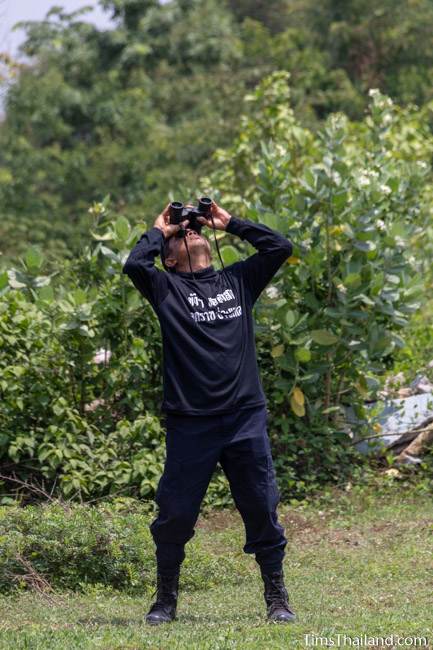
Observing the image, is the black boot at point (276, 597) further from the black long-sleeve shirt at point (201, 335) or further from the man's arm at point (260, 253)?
the man's arm at point (260, 253)

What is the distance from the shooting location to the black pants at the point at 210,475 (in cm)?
506

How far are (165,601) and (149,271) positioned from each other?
4.84ft

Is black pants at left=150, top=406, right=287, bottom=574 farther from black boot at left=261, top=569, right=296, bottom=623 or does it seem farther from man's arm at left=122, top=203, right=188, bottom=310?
man's arm at left=122, top=203, right=188, bottom=310

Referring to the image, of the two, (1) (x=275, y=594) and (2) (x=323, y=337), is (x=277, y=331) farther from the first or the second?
(1) (x=275, y=594)

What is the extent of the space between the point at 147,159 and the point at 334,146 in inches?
541

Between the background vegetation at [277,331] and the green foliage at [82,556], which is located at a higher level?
the background vegetation at [277,331]

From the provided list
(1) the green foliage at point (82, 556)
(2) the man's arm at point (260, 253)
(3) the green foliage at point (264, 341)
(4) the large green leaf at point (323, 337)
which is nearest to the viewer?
(2) the man's arm at point (260, 253)

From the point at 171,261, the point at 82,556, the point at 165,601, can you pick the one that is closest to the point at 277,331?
the point at 82,556

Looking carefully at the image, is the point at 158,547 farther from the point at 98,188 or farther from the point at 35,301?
the point at 98,188

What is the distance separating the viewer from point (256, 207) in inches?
329

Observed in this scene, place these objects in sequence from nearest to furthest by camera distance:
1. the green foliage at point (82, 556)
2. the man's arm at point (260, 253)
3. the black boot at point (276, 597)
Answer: the black boot at point (276, 597)
the man's arm at point (260, 253)
the green foliage at point (82, 556)

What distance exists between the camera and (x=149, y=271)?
5.15 m

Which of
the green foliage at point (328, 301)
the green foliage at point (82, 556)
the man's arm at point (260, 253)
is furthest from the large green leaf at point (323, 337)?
the man's arm at point (260, 253)

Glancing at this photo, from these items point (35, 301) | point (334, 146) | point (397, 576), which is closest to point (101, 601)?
point (397, 576)
